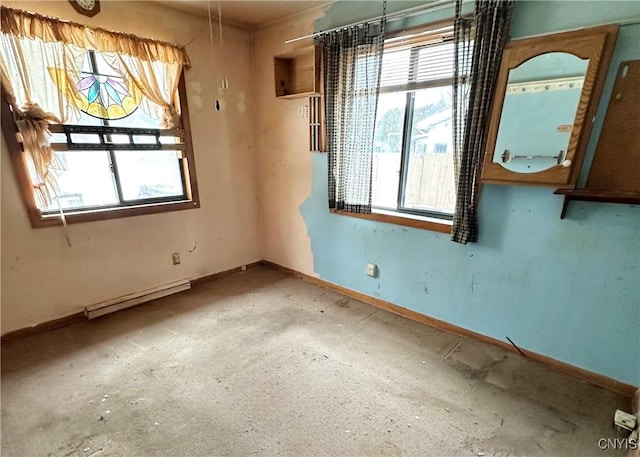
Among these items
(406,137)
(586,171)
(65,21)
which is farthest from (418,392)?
(65,21)

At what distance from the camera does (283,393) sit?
176cm

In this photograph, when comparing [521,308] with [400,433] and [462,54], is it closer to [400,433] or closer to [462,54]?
[400,433]

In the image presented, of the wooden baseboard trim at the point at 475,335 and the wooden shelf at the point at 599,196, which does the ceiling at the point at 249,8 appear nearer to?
the wooden shelf at the point at 599,196

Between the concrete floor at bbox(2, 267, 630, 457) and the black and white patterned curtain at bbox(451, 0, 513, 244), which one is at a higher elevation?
the black and white patterned curtain at bbox(451, 0, 513, 244)

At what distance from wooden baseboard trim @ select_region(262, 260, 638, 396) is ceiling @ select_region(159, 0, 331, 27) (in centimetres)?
246

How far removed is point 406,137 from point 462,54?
2.09 ft

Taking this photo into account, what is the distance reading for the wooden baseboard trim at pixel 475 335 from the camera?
5.83 ft

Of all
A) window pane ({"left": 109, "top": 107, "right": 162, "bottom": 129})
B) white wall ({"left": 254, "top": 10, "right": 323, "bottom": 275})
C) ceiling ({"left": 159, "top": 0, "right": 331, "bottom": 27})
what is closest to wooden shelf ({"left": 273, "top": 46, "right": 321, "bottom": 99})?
white wall ({"left": 254, "top": 10, "right": 323, "bottom": 275})

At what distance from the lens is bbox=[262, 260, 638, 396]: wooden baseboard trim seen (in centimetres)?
178

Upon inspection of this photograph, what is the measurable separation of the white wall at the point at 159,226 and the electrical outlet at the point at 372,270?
1.52 metres

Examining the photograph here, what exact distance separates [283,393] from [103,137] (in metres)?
2.33

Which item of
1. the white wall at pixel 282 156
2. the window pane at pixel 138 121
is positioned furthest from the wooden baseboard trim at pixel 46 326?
the white wall at pixel 282 156

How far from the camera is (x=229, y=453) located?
1.42 metres

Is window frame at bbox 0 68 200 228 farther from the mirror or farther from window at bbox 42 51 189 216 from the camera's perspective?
the mirror
